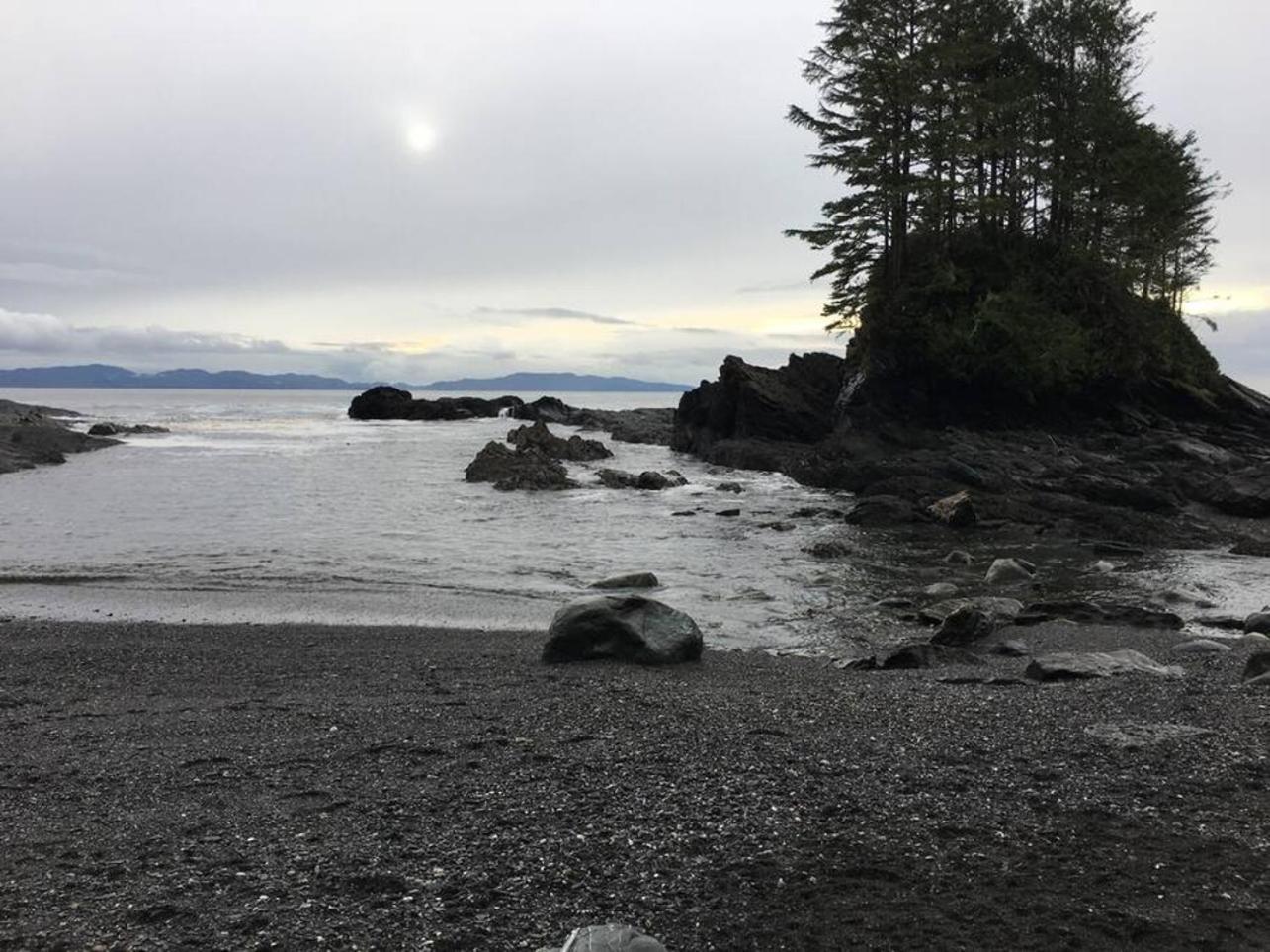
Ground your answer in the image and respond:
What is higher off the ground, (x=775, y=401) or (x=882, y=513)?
(x=775, y=401)

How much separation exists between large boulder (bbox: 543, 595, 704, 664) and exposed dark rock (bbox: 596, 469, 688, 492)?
71.7 ft

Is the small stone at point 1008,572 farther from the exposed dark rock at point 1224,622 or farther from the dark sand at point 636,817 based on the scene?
the dark sand at point 636,817

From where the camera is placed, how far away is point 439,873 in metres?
4.72

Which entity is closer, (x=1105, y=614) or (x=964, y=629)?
(x=964, y=629)

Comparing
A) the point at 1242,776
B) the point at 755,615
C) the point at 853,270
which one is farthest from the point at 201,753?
the point at 853,270

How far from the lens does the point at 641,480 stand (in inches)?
1310

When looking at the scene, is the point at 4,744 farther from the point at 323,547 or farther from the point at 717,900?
the point at 323,547

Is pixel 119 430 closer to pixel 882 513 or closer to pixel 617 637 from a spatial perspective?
pixel 882 513

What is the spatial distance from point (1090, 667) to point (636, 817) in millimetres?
6296

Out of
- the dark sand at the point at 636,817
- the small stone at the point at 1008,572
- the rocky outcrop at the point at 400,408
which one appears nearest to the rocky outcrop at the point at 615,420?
the rocky outcrop at the point at 400,408

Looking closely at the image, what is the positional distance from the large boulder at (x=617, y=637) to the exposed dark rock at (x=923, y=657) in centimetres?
238

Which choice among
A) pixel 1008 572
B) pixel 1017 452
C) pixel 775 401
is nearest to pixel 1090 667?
pixel 1008 572

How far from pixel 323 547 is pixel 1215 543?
21142 millimetres

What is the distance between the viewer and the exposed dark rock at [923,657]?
34.5ft
